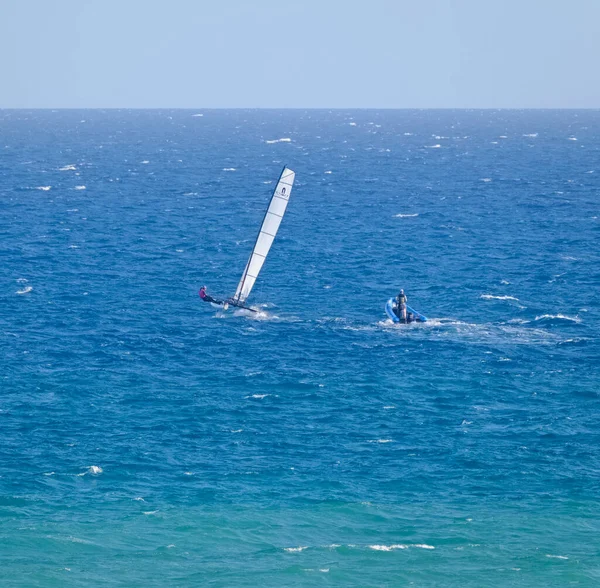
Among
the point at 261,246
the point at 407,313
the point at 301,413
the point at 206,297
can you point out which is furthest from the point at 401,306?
the point at 301,413

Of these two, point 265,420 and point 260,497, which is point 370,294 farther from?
point 260,497

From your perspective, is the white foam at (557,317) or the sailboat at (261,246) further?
the sailboat at (261,246)

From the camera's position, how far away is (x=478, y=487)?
57906mm

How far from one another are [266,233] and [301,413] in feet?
93.3

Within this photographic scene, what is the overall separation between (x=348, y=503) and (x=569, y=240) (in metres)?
77.8

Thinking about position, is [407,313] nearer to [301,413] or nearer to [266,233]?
[266,233]

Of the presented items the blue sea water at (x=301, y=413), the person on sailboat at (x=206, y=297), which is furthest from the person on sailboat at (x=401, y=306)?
the person on sailboat at (x=206, y=297)

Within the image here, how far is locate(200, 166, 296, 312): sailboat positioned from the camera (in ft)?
301

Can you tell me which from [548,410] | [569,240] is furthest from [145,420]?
[569,240]

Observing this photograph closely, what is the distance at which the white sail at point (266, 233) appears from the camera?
91344 mm

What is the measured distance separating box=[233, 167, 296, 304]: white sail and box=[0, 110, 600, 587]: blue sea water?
2906mm

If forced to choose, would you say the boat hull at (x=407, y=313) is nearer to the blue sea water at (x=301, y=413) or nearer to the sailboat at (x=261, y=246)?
the blue sea water at (x=301, y=413)

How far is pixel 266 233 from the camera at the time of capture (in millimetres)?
93312

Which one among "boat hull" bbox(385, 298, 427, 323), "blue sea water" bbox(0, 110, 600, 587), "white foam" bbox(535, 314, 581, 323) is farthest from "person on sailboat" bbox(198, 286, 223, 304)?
"white foam" bbox(535, 314, 581, 323)
